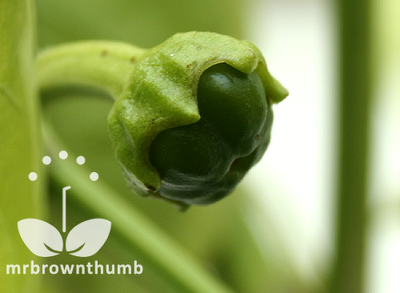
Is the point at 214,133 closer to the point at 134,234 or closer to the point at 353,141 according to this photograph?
the point at 134,234

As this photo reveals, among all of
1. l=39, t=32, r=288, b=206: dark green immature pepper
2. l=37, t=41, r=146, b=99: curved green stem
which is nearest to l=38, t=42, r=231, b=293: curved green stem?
l=37, t=41, r=146, b=99: curved green stem

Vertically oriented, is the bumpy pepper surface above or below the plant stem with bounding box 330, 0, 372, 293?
below

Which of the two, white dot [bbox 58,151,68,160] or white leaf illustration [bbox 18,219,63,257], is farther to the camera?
white dot [bbox 58,151,68,160]

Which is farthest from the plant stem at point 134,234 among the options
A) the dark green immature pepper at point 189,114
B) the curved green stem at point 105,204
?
the dark green immature pepper at point 189,114

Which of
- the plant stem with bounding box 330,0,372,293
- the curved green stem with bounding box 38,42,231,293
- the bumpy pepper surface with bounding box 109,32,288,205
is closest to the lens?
the bumpy pepper surface with bounding box 109,32,288,205

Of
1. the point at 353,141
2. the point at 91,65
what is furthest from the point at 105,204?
the point at 353,141

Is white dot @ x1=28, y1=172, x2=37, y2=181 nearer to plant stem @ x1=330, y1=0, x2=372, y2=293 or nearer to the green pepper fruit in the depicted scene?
the green pepper fruit

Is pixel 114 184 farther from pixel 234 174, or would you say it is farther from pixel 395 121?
pixel 395 121
